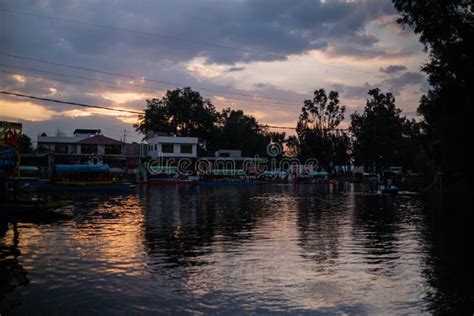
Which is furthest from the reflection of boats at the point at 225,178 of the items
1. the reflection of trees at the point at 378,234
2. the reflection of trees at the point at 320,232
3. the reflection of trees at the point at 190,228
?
the reflection of trees at the point at 320,232

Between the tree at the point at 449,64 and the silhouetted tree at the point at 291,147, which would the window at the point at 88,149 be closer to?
the silhouetted tree at the point at 291,147

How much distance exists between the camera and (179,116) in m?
92.1

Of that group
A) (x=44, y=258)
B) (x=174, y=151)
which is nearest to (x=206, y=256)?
(x=44, y=258)

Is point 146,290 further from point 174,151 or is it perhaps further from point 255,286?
point 174,151

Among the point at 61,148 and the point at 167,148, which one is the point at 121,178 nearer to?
the point at 167,148

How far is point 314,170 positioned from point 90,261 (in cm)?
9813

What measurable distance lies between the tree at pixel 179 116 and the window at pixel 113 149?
407 inches

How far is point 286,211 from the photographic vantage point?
99.2ft

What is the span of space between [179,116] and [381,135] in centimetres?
4348

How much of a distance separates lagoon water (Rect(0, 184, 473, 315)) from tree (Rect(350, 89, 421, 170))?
254 ft

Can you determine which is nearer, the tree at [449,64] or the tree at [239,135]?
the tree at [449,64]

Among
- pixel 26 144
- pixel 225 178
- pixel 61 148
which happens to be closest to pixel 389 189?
pixel 225 178

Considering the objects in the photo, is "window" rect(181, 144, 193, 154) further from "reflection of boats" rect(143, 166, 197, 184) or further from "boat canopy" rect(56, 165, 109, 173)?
"boat canopy" rect(56, 165, 109, 173)

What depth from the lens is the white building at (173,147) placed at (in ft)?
265
